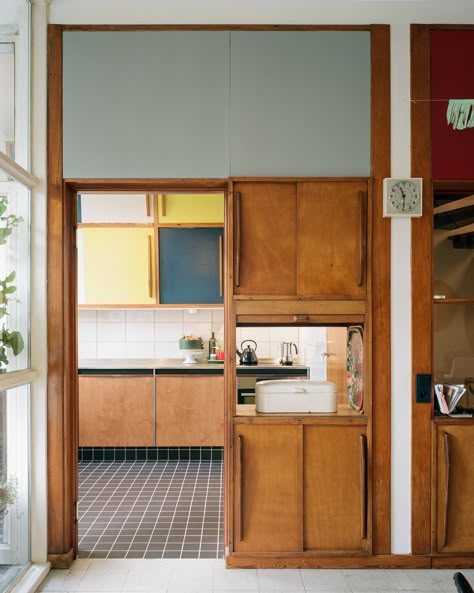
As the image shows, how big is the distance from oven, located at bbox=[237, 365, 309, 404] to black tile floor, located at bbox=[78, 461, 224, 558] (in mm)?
706

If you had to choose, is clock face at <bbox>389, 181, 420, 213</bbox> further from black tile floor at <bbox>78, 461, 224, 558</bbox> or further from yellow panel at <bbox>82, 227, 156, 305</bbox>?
yellow panel at <bbox>82, 227, 156, 305</bbox>

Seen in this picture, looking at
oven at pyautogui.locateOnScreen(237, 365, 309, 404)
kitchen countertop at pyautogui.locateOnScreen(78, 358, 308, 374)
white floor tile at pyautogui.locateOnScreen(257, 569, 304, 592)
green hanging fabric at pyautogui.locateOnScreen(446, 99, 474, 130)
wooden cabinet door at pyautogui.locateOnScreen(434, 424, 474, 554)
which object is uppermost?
green hanging fabric at pyautogui.locateOnScreen(446, 99, 474, 130)

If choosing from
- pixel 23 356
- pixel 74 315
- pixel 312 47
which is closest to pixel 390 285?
pixel 312 47

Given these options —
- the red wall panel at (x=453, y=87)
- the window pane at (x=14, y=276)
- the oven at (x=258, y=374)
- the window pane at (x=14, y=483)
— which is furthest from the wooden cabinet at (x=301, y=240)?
the oven at (x=258, y=374)

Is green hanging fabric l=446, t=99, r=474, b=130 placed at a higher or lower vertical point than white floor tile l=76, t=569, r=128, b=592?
higher

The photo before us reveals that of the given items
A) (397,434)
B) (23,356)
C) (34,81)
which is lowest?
(397,434)

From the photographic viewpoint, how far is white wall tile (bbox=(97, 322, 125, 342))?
19.4 ft

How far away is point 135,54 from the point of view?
10.2 feet

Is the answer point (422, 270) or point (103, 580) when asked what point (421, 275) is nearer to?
point (422, 270)

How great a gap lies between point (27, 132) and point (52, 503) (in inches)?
82.6

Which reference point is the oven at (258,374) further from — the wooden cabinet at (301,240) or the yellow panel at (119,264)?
the wooden cabinet at (301,240)

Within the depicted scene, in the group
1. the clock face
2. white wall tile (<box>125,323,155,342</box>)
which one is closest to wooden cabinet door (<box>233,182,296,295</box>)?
the clock face

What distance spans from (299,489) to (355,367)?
79cm

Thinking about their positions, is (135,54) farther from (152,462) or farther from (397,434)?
(152,462)
